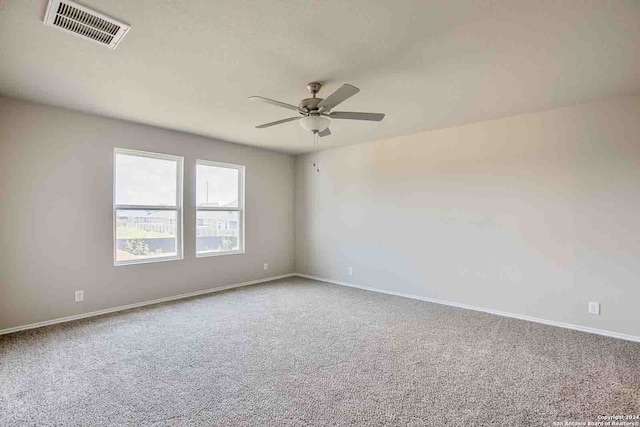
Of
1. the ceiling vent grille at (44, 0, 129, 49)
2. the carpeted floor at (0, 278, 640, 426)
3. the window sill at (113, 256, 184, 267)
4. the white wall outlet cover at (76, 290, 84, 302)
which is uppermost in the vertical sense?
the ceiling vent grille at (44, 0, 129, 49)

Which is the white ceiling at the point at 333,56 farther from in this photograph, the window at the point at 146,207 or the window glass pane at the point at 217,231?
the window glass pane at the point at 217,231

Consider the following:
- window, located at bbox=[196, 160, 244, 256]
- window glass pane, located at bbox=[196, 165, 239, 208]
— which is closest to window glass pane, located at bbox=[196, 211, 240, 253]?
window, located at bbox=[196, 160, 244, 256]

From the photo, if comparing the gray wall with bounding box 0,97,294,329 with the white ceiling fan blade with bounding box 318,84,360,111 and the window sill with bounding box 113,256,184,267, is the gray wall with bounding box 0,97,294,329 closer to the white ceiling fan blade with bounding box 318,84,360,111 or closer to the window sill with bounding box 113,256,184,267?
the window sill with bounding box 113,256,184,267

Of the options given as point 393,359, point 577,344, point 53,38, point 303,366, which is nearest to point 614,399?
point 577,344

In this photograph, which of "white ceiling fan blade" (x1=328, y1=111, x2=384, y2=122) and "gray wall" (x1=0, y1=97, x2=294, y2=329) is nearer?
"white ceiling fan blade" (x1=328, y1=111, x2=384, y2=122)

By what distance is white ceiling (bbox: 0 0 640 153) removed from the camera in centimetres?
193

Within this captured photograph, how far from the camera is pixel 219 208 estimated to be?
5359 mm

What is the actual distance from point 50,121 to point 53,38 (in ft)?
6.12

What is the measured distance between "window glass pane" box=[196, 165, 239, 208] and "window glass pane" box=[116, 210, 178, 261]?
0.58 m

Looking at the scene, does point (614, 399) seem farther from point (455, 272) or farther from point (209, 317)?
point (209, 317)

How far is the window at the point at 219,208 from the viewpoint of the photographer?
5.13m

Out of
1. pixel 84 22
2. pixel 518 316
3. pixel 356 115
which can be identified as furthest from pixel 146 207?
pixel 518 316

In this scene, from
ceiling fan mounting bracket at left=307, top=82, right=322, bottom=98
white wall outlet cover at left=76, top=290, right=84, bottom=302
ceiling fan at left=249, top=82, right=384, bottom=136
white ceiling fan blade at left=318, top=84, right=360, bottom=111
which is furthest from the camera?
white wall outlet cover at left=76, top=290, right=84, bottom=302

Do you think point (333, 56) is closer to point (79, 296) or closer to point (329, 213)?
point (329, 213)
